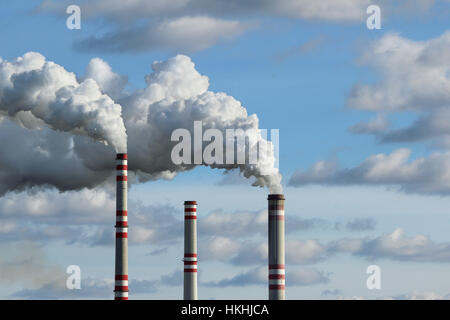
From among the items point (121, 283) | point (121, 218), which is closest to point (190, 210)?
point (121, 218)

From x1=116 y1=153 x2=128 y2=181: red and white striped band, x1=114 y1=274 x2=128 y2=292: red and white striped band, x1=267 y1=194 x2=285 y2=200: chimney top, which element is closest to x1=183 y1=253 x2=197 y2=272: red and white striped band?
x1=114 y1=274 x2=128 y2=292: red and white striped band

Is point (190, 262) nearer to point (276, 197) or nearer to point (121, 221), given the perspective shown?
point (121, 221)

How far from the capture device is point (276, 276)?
52750 millimetres

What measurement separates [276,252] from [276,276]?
1.22 m

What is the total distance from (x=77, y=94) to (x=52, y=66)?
2.12 m

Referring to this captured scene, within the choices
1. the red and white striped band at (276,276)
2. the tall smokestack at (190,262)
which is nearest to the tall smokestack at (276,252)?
the red and white striped band at (276,276)

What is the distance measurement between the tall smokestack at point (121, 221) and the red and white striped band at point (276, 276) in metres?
7.93

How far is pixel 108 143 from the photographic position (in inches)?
2186

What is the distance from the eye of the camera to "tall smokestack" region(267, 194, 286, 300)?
173ft

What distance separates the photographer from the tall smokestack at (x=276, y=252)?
52688 millimetres

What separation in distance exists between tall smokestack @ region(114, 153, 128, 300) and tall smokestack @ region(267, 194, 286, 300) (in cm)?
778

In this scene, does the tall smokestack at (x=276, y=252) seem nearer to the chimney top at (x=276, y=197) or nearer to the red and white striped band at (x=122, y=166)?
the chimney top at (x=276, y=197)

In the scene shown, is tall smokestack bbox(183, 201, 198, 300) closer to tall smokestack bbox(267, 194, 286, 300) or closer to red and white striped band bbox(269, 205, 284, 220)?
tall smokestack bbox(267, 194, 286, 300)
